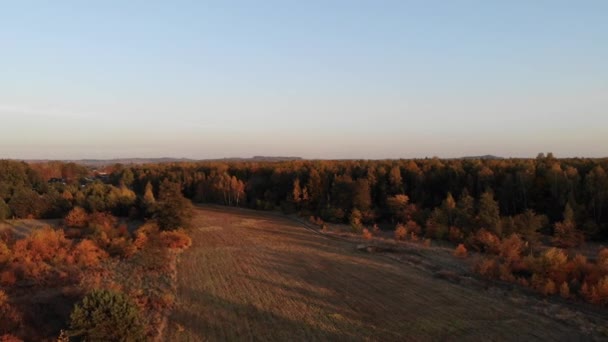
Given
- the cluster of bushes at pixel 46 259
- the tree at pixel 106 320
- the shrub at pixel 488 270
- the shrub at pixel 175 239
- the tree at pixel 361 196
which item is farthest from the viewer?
the tree at pixel 361 196

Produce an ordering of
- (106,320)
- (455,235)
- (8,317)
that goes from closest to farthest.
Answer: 1. (106,320)
2. (8,317)
3. (455,235)

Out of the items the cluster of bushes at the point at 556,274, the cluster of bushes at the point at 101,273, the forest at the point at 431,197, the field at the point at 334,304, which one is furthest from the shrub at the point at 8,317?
the forest at the point at 431,197

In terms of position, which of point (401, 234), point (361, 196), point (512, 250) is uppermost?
point (361, 196)

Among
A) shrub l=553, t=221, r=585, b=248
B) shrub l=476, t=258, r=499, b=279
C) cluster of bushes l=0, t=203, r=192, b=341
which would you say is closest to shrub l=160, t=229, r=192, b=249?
cluster of bushes l=0, t=203, r=192, b=341

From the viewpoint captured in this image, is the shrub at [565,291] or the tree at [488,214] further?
the tree at [488,214]

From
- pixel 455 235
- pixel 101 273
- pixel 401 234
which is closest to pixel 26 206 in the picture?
pixel 101 273

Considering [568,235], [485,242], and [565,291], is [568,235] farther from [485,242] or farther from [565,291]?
[565,291]

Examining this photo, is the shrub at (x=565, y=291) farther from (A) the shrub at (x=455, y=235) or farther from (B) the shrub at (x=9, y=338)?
(B) the shrub at (x=9, y=338)

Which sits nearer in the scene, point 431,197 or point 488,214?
point 488,214
